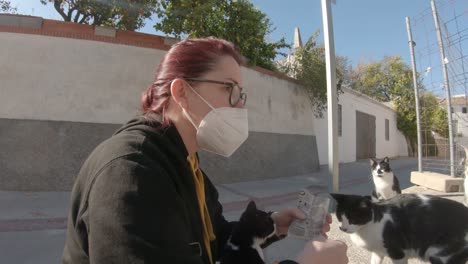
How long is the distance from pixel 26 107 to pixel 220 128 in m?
6.78

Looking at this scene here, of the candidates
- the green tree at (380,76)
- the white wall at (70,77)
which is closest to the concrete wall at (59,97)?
the white wall at (70,77)

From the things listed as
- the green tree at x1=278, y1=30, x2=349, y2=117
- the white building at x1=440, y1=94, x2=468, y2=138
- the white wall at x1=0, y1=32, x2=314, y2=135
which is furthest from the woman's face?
the green tree at x1=278, y1=30, x2=349, y2=117

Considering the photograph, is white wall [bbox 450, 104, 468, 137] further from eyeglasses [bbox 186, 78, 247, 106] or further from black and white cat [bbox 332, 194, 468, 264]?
eyeglasses [bbox 186, 78, 247, 106]

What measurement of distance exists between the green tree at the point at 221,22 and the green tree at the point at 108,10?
1.48 ft

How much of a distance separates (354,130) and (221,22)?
36.0 feet

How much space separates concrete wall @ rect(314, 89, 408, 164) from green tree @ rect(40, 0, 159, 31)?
7.73m

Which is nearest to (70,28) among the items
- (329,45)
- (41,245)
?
(41,245)

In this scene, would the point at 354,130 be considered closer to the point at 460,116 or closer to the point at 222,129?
the point at 460,116

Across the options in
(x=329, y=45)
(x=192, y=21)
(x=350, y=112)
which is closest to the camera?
(x=329, y=45)

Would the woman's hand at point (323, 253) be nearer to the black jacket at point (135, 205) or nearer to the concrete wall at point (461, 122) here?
the black jacket at point (135, 205)

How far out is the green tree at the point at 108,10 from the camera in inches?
314

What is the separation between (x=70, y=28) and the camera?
700 cm

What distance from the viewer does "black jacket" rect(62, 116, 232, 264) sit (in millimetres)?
781

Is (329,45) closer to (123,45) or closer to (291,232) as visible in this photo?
(291,232)
